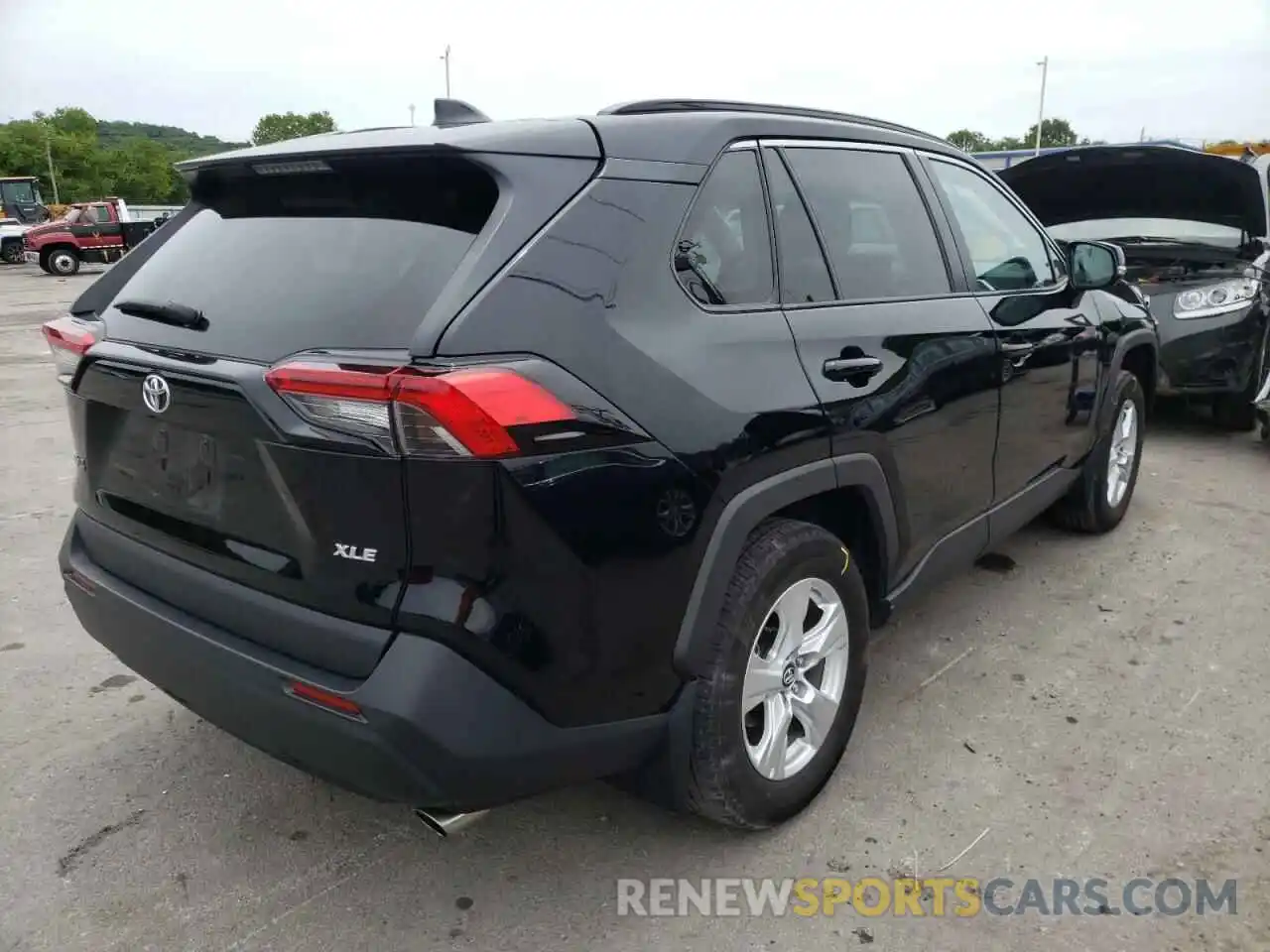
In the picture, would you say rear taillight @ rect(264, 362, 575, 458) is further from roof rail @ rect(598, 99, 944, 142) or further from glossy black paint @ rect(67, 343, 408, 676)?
roof rail @ rect(598, 99, 944, 142)

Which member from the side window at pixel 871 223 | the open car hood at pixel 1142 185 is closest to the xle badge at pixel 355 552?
the side window at pixel 871 223

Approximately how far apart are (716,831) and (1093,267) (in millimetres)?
2842

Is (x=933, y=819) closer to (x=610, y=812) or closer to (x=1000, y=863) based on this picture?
(x=1000, y=863)

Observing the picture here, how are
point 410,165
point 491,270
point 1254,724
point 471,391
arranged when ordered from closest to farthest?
point 471,391, point 491,270, point 410,165, point 1254,724

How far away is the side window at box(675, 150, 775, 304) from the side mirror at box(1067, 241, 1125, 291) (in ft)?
6.84

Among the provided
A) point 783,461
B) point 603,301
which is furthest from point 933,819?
point 603,301

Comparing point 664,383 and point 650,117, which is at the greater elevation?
point 650,117

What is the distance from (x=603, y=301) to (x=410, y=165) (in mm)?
502

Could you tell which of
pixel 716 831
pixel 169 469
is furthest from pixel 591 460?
pixel 716 831

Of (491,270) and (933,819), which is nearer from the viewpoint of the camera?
(491,270)

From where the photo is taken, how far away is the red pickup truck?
2728cm

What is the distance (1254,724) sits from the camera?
306 cm

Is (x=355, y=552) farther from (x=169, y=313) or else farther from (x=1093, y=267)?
(x=1093, y=267)

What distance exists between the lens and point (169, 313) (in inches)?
88.7
